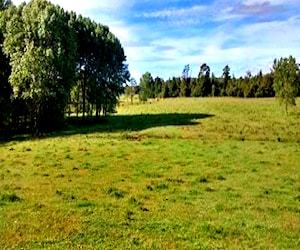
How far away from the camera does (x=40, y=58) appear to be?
55875 millimetres

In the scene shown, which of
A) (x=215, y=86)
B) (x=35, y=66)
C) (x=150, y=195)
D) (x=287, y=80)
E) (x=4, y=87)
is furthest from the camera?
(x=215, y=86)

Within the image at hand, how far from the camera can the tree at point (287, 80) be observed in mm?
88812

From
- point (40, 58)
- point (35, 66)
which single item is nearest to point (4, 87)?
point (35, 66)

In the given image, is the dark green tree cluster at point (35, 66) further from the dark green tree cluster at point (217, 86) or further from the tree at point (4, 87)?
the dark green tree cluster at point (217, 86)

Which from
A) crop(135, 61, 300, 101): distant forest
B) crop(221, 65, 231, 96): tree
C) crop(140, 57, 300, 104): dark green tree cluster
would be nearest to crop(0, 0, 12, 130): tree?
crop(140, 57, 300, 104): dark green tree cluster

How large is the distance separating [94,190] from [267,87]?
462ft

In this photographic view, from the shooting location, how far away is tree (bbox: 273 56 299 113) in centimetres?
8881

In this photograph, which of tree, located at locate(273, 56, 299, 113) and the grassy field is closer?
the grassy field

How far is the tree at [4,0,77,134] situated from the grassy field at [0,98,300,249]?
40.0ft

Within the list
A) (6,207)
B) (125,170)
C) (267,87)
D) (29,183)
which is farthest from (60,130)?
(267,87)

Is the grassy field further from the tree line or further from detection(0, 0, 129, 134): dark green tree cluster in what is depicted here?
the tree line

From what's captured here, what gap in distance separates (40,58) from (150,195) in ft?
121

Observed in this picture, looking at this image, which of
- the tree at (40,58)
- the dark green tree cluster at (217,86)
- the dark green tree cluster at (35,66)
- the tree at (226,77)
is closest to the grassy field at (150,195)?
the tree at (40,58)

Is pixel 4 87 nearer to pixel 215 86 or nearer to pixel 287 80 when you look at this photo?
pixel 287 80
